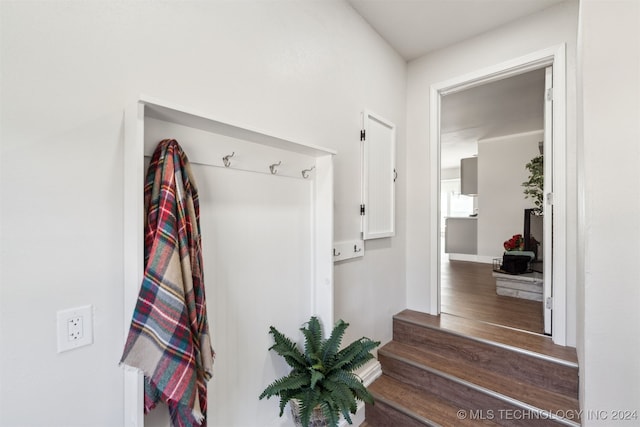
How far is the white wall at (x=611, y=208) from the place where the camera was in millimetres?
1139

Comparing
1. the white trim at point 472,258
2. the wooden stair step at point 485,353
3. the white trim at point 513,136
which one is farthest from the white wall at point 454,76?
the white trim at point 472,258

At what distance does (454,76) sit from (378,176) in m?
1.11

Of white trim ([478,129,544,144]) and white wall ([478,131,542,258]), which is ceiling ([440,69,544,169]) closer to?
white trim ([478,129,544,144])

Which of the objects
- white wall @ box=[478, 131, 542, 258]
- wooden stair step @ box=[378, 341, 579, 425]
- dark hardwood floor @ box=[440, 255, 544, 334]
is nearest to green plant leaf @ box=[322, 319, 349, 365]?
wooden stair step @ box=[378, 341, 579, 425]

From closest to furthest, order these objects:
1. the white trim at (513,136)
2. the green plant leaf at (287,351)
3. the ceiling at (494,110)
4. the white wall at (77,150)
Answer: the white wall at (77,150), the green plant leaf at (287,351), the ceiling at (494,110), the white trim at (513,136)

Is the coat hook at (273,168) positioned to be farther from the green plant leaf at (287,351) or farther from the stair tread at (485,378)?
the stair tread at (485,378)

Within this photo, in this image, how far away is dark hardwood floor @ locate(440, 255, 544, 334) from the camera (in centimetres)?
234

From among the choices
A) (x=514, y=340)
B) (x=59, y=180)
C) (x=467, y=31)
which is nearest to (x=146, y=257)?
(x=59, y=180)

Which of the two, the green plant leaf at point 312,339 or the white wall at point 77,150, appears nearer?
the white wall at point 77,150

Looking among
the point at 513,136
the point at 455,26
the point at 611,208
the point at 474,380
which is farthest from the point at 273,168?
the point at 513,136

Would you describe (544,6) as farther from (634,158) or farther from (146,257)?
(146,257)

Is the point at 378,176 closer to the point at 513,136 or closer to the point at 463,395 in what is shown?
the point at 463,395

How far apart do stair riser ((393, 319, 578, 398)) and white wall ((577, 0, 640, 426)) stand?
0.53 metres

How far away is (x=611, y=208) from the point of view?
1185mm
